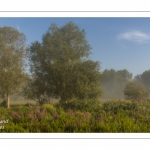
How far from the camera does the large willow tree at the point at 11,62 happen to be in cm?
719

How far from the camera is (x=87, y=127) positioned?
677 cm

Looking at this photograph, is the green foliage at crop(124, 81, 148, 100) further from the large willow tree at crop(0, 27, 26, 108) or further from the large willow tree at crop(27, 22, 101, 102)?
the large willow tree at crop(0, 27, 26, 108)

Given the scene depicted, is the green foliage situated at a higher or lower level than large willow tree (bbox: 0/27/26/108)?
lower

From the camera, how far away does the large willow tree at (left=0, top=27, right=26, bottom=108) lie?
7.19 metres

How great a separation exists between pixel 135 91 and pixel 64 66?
187 centimetres

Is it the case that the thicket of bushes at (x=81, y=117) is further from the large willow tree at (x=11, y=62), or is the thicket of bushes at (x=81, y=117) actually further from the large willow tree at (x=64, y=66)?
the large willow tree at (x=11, y=62)

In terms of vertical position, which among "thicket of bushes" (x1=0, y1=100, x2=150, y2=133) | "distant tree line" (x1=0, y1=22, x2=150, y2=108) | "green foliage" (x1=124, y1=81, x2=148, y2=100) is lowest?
"thicket of bushes" (x1=0, y1=100, x2=150, y2=133)

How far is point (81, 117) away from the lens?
6.95 metres

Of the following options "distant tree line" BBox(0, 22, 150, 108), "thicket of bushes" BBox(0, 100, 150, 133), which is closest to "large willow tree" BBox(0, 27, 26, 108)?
"distant tree line" BBox(0, 22, 150, 108)

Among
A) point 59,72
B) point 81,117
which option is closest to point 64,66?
point 59,72

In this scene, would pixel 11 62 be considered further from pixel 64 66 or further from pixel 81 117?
pixel 81 117

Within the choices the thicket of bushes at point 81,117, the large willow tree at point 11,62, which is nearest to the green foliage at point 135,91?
the thicket of bushes at point 81,117

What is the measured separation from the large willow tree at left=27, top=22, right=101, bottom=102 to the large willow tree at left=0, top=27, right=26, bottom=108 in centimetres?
28
